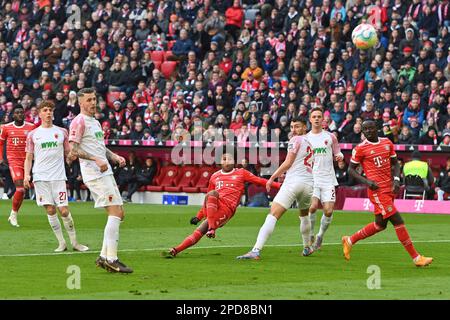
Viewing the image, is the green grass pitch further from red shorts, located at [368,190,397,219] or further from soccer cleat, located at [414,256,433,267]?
red shorts, located at [368,190,397,219]

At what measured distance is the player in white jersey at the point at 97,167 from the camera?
14.5 metres

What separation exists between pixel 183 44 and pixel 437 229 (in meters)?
16.1

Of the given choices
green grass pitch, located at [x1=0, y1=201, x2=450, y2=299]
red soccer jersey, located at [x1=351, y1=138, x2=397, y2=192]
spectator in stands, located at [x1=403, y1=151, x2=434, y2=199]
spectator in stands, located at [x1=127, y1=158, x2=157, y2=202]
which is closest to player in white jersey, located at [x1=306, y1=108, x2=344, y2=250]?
green grass pitch, located at [x1=0, y1=201, x2=450, y2=299]

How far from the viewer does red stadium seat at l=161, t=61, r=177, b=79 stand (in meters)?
37.0

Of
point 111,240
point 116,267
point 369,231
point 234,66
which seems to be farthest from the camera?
point 234,66

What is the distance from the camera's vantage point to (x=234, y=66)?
1378 inches

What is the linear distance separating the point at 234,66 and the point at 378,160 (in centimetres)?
1930

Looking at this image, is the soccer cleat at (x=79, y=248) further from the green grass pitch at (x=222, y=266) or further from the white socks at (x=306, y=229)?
the white socks at (x=306, y=229)

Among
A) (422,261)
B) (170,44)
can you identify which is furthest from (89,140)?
(170,44)

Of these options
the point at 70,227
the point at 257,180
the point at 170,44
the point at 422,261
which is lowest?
the point at 70,227

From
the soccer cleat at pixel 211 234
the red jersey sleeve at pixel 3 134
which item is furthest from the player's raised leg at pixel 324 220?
the red jersey sleeve at pixel 3 134

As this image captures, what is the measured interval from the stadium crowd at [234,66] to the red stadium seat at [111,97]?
7 centimetres

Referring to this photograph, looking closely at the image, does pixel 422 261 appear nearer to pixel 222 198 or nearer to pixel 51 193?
pixel 222 198

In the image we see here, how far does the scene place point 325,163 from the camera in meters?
18.4
